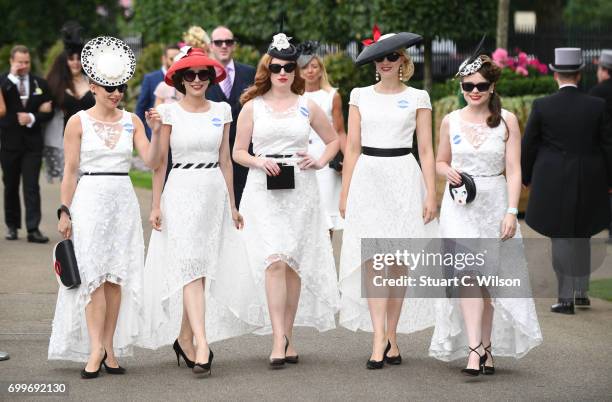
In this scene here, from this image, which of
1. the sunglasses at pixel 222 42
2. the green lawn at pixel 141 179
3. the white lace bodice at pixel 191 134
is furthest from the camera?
the green lawn at pixel 141 179

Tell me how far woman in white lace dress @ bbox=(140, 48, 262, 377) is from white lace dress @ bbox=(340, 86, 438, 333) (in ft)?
2.35

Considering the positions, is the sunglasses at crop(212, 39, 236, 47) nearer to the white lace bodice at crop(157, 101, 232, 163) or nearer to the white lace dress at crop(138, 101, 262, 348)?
the white lace dress at crop(138, 101, 262, 348)

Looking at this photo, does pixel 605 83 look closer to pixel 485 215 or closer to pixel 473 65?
pixel 473 65

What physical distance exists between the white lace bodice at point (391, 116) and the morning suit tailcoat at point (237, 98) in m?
2.20

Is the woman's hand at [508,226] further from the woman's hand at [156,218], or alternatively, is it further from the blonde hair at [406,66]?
the woman's hand at [156,218]

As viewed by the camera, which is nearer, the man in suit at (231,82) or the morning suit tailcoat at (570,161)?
the morning suit tailcoat at (570,161)

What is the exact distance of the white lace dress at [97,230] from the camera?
25.6ft

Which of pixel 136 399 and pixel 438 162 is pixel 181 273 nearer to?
pixel 136 399

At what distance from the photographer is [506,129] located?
7902 mm

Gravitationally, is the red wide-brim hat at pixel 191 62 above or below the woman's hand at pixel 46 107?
above

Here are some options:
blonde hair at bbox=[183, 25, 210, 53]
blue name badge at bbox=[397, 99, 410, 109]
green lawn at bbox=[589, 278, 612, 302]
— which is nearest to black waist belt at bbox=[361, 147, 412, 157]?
blue name badge at bbox=[397, 99, 410, 109]

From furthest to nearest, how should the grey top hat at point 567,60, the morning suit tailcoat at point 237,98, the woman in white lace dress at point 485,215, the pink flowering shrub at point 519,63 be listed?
the pink flowering shrub at point 519,63 < the morning suit tailcoat at point 237,98 < the grey top hat at point 567,60 < the woman in white lace dress at point 485,215

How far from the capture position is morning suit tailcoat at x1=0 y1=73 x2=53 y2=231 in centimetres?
1384

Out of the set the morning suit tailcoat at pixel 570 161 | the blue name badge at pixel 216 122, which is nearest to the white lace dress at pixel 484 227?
the blue name badge at pixel 216 122
